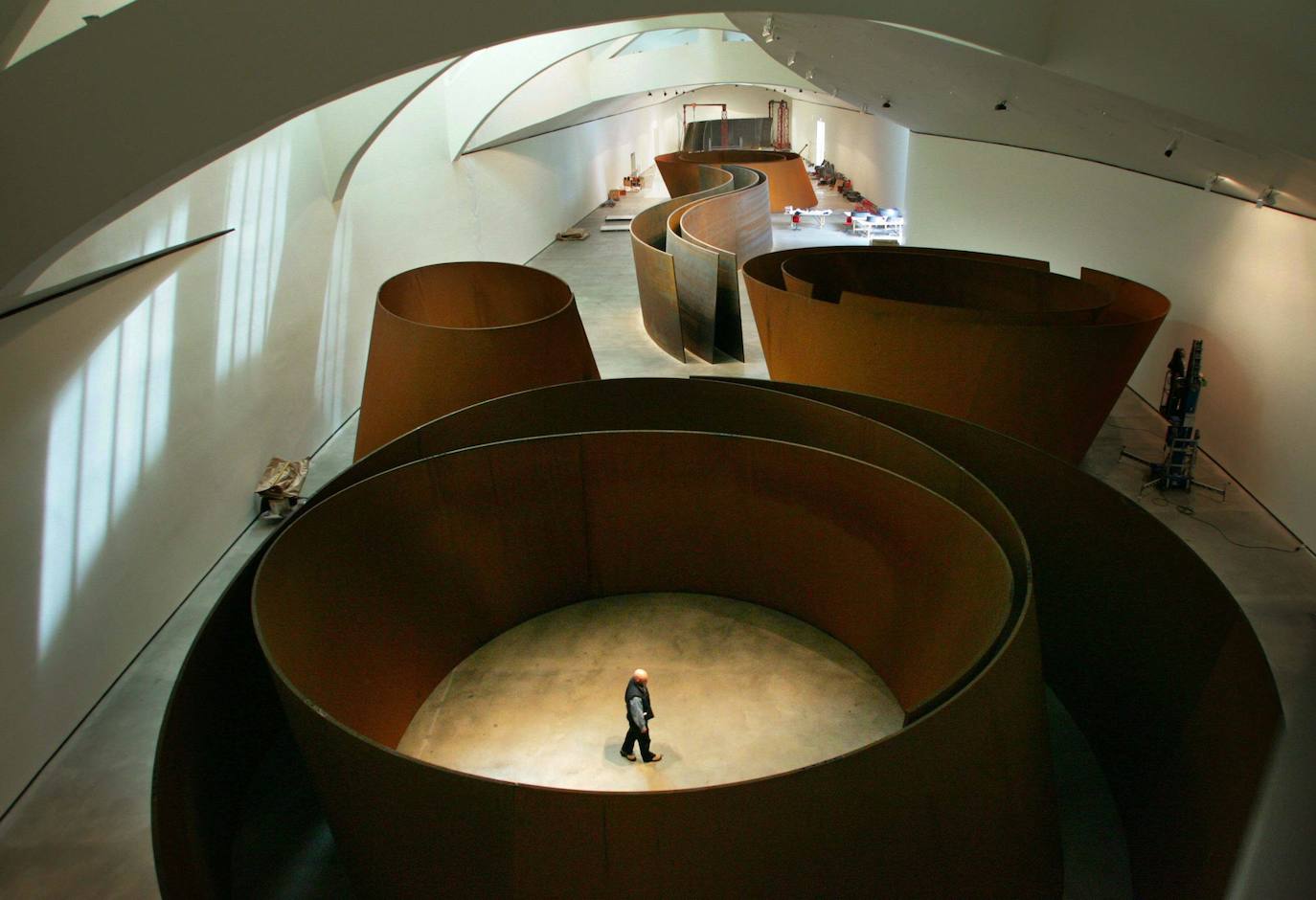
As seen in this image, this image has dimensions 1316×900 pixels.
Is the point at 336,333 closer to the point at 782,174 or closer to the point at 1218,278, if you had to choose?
the point at 1218,278

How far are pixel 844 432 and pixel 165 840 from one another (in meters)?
5.32

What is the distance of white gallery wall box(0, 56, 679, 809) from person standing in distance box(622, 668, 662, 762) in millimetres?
4040

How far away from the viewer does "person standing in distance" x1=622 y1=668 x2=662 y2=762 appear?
6.09 meters

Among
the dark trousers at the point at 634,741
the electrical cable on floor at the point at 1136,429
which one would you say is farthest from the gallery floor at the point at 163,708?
the dark trousers at the point at 634,741

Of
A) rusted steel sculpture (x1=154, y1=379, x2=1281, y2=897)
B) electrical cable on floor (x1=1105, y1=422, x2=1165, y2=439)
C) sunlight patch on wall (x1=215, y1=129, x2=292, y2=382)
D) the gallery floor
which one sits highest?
sunlight patch on wall (x1=215, y1=129, x2=292, y2=382)

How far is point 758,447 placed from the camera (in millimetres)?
7191

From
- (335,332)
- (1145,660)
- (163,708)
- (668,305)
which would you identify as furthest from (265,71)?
(668,305)

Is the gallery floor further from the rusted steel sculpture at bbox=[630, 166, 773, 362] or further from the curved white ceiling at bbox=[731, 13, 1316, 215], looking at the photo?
the rusted steel sculpture at bbox=[630, 166, 773, 362]

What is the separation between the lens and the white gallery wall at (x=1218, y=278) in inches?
347

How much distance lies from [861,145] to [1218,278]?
20.2 meters

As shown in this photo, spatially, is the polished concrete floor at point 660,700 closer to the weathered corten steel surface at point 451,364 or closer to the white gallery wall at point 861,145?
the weathered corten steel surface at point 451,364

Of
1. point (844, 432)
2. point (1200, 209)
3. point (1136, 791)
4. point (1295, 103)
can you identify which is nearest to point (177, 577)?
point (844, 432)

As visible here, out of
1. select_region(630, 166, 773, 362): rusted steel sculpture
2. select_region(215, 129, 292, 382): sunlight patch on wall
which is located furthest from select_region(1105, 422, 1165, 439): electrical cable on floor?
select_region(215, 129, 292, 382): sunlight patch on wall

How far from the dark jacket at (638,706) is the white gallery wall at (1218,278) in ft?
17.5
